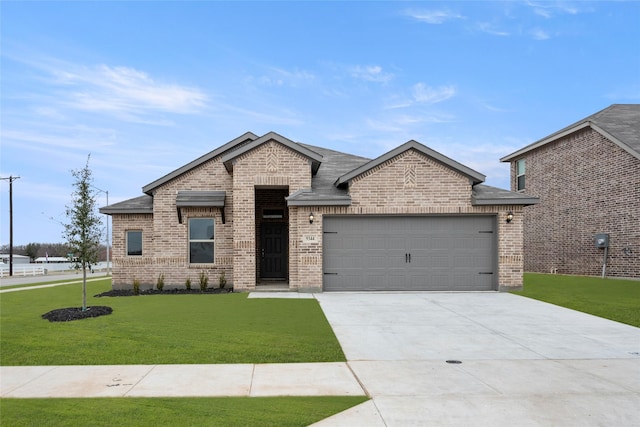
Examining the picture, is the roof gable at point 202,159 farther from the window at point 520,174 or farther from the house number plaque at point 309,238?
the window at point 520,174

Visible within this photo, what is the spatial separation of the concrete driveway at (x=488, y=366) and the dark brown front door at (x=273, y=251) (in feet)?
24.5

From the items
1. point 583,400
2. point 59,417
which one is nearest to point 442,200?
point 583,400

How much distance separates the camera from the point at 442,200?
1623cm

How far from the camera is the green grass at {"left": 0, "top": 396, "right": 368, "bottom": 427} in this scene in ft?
16.1

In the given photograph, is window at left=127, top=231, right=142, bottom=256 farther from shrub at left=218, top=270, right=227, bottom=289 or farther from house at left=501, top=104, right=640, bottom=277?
house at left=501, top=104, right=640, bottom=277

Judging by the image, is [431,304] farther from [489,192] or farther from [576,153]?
[576,153]

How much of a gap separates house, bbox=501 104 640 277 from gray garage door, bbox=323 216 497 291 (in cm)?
882

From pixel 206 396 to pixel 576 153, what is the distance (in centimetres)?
2435

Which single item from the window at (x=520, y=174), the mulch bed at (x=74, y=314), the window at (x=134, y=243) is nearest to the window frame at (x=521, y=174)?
the window at (x=520, y=174)

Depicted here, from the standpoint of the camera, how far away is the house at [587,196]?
20875 millimetres

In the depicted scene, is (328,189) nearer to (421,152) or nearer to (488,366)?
(421,152)

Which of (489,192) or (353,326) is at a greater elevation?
(489,192)

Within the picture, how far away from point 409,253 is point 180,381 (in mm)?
11300

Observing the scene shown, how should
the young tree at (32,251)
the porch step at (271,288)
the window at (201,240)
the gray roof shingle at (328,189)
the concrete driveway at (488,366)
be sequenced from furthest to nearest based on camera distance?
the young tree at (32,251), the window at (201,240), the porch step at (271,288), the gray roof shingle at (328,189), the concrete driveway at (488,366)
